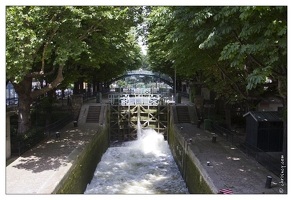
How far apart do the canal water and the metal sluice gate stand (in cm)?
296

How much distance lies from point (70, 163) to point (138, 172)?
20.0 feet

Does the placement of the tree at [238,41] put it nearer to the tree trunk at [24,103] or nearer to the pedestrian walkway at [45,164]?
the pedestrian walkway at [45,164]

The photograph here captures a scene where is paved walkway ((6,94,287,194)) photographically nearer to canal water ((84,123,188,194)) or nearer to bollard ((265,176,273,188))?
bollard ((265,176,273,188))

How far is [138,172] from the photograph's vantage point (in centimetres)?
1825

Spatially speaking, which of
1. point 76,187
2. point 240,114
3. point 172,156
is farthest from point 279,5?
point 240,114

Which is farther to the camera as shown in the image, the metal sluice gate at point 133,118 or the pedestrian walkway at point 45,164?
the metal sluice gate at point 133,118

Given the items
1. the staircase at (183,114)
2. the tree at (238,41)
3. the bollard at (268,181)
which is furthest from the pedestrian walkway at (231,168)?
the staircase at (183,114)

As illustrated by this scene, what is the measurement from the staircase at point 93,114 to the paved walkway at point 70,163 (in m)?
6.29

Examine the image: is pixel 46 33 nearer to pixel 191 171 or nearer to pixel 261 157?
pixel 191 171

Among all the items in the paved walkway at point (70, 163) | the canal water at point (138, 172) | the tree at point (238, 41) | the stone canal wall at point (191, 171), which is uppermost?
the tree at point (238, 41)

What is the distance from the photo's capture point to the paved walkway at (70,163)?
Result: 1058cm

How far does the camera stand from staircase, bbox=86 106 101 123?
25469mm

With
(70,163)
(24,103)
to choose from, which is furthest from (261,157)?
(24,103)

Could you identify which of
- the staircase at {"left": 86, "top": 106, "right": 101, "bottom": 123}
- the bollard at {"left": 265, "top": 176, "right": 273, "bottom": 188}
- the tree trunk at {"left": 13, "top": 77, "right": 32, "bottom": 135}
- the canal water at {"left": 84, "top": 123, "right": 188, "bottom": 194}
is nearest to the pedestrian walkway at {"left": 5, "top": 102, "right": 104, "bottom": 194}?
the tree trunk at {"left": 13, "top": 77, "right": 32, "bottom": 135}
